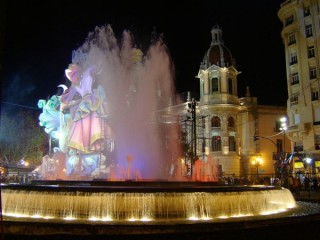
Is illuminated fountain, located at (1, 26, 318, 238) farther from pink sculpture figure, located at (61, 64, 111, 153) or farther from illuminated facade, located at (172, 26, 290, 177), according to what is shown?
illuminated facade, located at (172, 26, 290, 177)

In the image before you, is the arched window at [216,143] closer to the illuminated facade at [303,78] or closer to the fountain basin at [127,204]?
the illuminated facade at [303,78]

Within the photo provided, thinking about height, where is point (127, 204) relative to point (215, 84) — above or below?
below

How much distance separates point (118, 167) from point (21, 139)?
42018 millimetres

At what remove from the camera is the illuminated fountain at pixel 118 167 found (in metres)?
12.2

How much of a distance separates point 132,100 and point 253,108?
132 ft

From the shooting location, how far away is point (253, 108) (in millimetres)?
62594

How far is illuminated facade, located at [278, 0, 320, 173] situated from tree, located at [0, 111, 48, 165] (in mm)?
41026

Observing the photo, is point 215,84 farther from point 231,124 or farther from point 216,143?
point 216,143

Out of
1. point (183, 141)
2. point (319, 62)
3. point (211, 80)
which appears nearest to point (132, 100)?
point (319, 62)

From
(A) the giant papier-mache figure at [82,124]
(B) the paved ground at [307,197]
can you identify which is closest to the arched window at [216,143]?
(A) the giant papier-mache figure at [82,124]

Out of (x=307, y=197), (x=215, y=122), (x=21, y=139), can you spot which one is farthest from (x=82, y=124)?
(x=307, y=197)

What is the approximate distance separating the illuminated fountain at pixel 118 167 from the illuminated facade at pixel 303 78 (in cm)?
1781

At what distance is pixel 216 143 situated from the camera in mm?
61250

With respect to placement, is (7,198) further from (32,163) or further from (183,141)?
(32,163)
